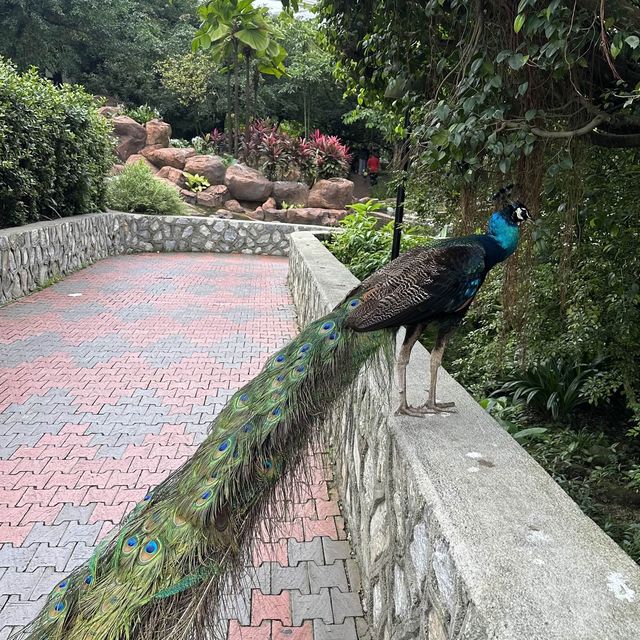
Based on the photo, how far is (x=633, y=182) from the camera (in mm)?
3264

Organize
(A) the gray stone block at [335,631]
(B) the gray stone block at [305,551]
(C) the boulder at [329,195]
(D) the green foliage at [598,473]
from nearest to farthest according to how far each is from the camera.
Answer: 1. (A) the gray stone block at [335,631]
2. (B) the gray stone block at [305,551]
3. (D) the green foliage at [598,473]
4. (C) the boulder at [329,195]

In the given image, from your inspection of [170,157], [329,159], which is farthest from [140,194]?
[329,159]

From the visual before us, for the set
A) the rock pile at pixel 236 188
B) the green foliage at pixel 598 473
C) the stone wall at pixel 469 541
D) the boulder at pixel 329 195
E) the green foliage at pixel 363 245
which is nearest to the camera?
the stone wall at pixel 469 541

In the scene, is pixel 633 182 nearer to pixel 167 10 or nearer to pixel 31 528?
pixel 31 528

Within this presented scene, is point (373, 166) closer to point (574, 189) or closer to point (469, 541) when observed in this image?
point (574, 189)

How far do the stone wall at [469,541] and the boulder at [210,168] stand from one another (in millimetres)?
16399

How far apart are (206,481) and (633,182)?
261cm

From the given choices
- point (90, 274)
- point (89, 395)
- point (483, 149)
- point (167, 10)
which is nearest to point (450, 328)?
point (483, 149)

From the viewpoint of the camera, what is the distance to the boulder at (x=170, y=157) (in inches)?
760

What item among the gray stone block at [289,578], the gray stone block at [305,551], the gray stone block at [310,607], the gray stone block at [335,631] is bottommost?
the gray stone block at [305,551]

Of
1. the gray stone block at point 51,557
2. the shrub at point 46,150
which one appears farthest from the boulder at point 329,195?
the gray stone block at point 51,557

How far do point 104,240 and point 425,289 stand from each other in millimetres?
11496

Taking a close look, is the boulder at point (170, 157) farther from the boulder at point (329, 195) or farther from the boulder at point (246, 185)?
the boulder at point (329, 195)

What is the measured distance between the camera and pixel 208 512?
82.3 inches
